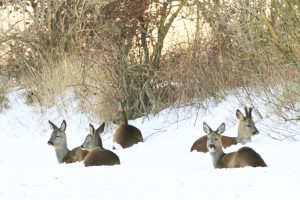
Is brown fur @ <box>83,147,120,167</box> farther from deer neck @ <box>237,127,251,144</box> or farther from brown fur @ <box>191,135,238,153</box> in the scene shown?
deer neck @ <box>237,127,251,144</box>

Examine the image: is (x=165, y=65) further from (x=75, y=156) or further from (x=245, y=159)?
→ (x=245, y=159)

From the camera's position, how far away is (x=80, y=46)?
1981cm

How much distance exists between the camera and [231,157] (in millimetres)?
9977

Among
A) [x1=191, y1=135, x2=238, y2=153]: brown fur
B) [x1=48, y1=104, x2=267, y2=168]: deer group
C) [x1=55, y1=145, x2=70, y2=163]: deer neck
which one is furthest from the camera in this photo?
[x1=55, y1=145, x2=70, y2=163]: deer neck

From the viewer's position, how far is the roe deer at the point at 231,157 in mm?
9273

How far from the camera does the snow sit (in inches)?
278

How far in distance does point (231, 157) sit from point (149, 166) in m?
1.51

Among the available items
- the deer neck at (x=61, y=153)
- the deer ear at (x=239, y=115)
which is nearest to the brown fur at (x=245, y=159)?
the deer ear at (x=239, y=115)

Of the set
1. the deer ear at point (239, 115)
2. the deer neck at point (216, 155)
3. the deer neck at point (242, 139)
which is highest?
the deer ear at point (239, 115)

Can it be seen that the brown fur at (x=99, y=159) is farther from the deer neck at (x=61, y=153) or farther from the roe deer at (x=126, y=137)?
the roe deer at (x=126, y=137)

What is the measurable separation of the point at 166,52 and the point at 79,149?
475 cm

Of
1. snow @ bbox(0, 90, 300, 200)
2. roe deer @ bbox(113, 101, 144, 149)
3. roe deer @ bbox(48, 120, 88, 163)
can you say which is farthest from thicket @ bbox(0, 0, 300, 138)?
roe deer @ bbox(48, 120, 88, 163)

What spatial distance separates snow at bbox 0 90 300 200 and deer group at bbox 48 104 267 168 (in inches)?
7.9

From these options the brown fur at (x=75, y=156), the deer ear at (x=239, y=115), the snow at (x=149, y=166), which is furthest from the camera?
the deer ear at (x=239, y=115)
